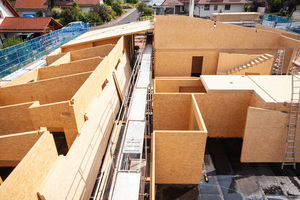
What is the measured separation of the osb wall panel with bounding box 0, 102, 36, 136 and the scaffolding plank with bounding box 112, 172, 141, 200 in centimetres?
648

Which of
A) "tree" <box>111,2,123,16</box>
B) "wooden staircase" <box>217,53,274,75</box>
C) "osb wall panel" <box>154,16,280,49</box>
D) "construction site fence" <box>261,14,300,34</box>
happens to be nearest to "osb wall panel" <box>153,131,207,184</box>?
"wooden staircase" <box>217,53,274,75</box>

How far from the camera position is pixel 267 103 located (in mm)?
10383

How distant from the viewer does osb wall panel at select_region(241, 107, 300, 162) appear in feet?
34.4

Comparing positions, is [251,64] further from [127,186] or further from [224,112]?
[127,186]

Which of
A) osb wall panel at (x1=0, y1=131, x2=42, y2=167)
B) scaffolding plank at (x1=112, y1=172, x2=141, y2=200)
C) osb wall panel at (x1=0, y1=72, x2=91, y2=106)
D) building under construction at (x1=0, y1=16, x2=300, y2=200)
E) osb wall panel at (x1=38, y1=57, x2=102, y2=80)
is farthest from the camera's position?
osb wall panel at (x1=38, y1=57, x2=102, y2=80)

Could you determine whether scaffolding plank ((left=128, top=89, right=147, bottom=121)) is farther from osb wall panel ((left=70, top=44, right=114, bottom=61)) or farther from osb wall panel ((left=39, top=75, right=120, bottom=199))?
osb wall panel ((left=70, top=44, right=114, bottom=61))

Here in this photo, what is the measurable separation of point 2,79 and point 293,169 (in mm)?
20163

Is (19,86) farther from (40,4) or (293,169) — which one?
(40,4)

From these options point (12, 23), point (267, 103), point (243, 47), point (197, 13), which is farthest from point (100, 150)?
point (197, 13)

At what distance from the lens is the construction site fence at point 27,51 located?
1714 centimetres

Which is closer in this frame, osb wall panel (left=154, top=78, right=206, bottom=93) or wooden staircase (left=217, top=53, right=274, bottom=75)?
osb wall panel (left=154, top=78, right=206, bottom=93)

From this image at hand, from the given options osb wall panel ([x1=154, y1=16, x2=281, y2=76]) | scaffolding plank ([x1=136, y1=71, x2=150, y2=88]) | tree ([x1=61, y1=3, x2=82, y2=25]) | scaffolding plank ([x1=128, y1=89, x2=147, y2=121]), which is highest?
tree ([x1=61, y1=3, x2=82, y2=25])

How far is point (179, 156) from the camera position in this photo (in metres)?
9.65

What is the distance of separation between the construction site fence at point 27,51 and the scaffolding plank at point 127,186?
575 inches
